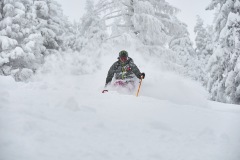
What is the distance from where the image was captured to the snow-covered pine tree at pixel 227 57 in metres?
12.6

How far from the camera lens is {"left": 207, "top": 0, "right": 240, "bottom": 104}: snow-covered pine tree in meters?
12.6

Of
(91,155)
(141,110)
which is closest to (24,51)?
(141,110)

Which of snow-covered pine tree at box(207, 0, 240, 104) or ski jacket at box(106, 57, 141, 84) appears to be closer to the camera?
ski jacket at box(106, 57, 141, 84)

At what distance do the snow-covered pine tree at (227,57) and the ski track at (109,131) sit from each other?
774cm

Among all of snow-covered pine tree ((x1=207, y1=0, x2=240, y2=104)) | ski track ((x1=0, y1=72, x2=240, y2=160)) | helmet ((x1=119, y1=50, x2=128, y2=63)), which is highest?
snow-covered pine tree ((x1=207, y1=0, x2=240, y2=104))

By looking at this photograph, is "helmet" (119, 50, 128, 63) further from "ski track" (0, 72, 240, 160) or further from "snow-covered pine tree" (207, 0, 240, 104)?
"snow-covered pine tree" (207, 0, 240, 104)

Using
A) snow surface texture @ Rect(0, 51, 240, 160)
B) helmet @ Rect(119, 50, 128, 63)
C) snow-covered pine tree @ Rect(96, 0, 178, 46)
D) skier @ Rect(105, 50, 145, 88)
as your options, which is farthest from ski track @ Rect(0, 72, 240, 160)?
snow-covered pine tree @ Rect(96, 0, 178, 46)

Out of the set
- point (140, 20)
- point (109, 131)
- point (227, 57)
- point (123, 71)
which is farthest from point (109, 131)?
point (140, 20)

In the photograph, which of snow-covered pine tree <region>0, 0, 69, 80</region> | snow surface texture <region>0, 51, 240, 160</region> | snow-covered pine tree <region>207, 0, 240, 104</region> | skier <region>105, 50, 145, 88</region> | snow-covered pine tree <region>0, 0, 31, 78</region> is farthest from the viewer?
snow-covered pine tree <region>0, 0, 69, 80</region>

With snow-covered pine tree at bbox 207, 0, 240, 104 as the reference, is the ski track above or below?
below

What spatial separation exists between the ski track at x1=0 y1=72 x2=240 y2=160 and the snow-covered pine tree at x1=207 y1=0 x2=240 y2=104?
25.4 feet

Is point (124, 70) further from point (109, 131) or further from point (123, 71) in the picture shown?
point (109, 131)

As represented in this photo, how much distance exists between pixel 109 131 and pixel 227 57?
10837 mm

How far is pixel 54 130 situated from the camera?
3518 mm
